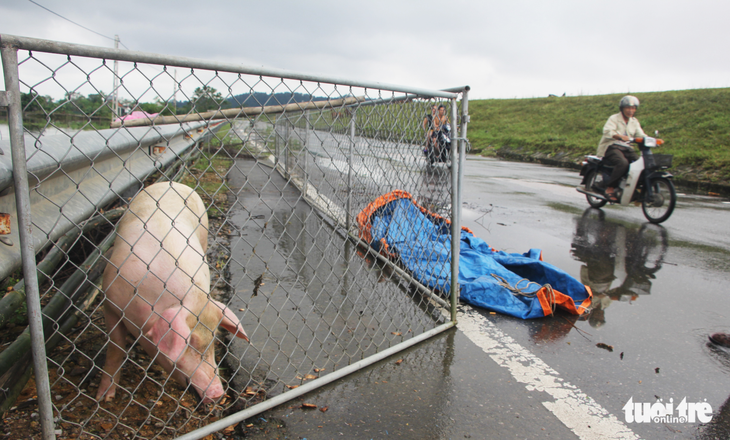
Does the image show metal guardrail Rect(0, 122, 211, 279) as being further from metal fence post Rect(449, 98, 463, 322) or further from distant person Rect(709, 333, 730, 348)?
distant person Rect(709, 333, 730, 348)

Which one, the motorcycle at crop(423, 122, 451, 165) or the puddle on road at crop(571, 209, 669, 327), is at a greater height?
the motorcycle at crop(423, 122, 451, 165)

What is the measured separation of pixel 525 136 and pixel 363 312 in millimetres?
25449

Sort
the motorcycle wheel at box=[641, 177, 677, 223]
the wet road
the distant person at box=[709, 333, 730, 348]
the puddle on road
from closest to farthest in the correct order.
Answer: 1. the wet road
2. the distant person at box=[709, 333, 730, 348]
3. the puddle on road
4. the motorcycle wheel at box=[641, 177, 677, 223]

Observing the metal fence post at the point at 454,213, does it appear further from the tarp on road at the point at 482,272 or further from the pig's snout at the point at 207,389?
the pig's snout at the point at 207,389

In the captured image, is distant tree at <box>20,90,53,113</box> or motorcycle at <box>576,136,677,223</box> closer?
distant tree at <box>20,90,53,113</box>

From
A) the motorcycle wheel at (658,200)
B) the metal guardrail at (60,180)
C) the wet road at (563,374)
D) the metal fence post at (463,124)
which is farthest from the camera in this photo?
the motorcycle wheel at (658,200)

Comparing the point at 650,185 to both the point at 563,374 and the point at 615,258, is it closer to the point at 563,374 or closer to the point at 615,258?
the point at 615,258

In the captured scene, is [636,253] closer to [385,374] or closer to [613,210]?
[613,210]

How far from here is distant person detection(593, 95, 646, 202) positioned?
776 cm

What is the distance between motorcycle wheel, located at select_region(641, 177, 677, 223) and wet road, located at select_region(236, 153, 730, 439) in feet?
7.86

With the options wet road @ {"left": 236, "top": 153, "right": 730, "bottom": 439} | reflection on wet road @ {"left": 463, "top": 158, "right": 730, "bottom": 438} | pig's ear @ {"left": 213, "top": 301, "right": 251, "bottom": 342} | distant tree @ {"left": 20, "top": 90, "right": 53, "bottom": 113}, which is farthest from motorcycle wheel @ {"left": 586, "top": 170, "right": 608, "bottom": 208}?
distant tree @ {"left": 20, "top": 90, "right": 53, "bottom": 113}

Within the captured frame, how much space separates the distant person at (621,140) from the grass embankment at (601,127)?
677cm

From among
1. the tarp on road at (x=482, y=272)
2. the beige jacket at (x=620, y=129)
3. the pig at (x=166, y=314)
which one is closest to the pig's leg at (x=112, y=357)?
the pig at (x=166, y=314)

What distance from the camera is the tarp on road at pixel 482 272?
362cm
